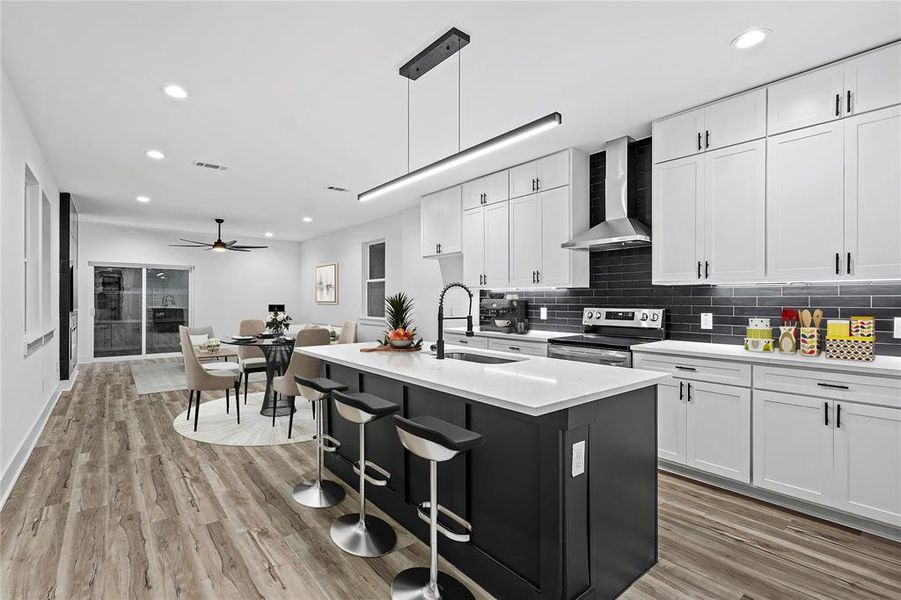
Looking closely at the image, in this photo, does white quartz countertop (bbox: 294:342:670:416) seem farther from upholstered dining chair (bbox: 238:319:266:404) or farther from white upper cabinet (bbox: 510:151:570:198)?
upholstered dining chair (bbox: 238:319:266:404)

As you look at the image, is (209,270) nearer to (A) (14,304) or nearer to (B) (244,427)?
(B) (244,427)

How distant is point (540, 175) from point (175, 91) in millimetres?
3116

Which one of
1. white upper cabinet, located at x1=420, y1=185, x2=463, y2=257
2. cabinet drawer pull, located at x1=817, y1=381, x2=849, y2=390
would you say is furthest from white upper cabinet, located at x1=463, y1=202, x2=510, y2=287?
cabinet drawer pull, located at x1=817, y1=381, x2=849, y2=390

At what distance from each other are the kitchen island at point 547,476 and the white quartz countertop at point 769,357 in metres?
1.08

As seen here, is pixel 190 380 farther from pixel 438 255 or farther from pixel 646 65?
pixel 646 65

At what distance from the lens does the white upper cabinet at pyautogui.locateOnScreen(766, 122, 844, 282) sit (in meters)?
2.72

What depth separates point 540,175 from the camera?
4.50m

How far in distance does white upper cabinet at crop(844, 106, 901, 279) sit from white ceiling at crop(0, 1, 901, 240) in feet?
1.54

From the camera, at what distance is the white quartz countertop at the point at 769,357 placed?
2455mm

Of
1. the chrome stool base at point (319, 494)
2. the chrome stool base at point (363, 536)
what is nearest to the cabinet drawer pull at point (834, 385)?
the chrome stool base at point (363, 536)

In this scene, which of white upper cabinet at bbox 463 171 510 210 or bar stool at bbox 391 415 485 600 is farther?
white upper cabinet at bbox 463 171 510 210

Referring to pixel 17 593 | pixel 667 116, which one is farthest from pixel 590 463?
pixel 667 116

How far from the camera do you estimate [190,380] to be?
4438 millimetres

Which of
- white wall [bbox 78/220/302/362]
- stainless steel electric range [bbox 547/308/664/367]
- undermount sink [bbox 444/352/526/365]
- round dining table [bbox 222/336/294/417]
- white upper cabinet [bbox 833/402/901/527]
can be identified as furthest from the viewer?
white wall [bbox 78/220/302/362]
